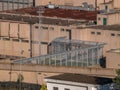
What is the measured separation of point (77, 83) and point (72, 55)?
8.41 metres

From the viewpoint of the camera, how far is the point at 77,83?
81.6ft

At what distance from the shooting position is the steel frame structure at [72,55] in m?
32.0

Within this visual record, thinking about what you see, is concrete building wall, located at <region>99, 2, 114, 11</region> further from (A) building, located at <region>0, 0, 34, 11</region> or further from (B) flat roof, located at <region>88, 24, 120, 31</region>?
(A) building, located at <region>0, 0, 34, 11</region>

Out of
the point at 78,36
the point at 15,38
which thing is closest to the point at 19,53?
the point at 15,38

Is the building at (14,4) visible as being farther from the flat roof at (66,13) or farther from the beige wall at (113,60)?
the beige wall at (113,60)

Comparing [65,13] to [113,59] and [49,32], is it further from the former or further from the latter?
[113,59]

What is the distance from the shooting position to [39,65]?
30.7 m

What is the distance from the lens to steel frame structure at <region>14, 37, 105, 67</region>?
32.0 meters

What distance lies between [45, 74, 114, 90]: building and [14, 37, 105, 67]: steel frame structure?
226 inches

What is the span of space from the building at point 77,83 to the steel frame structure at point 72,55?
18.8 feet

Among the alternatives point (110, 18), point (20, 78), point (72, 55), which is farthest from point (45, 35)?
point (20, 78)

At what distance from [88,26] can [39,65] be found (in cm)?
719

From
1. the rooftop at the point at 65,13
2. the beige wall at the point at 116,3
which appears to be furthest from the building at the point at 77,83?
the beige wall at the point at 116,3

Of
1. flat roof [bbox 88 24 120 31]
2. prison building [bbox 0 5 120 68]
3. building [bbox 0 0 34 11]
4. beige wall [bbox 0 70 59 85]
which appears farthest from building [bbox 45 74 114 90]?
building [bbox 0 0 34 11]
